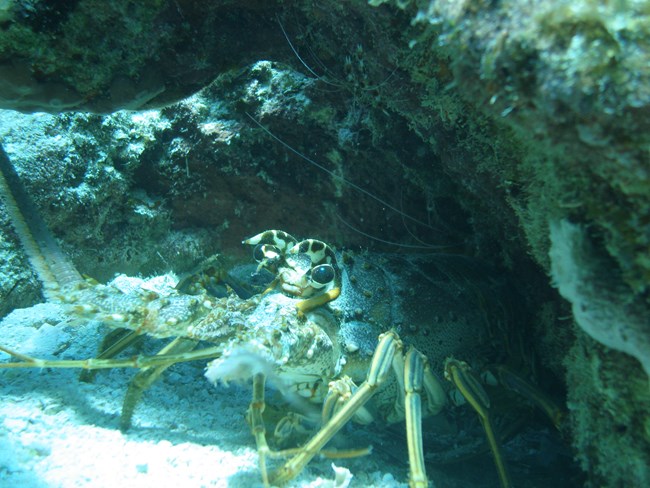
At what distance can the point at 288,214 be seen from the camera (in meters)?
4.20

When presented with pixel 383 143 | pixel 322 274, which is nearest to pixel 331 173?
pixel 383 143

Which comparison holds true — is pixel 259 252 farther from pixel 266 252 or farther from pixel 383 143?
pixel 383 143

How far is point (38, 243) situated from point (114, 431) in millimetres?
1307

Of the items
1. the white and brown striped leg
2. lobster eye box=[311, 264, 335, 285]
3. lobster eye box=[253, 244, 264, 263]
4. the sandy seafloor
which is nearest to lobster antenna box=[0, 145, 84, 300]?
the sandy seafloor

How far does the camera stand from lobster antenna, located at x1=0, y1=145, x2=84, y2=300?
254 centimetres

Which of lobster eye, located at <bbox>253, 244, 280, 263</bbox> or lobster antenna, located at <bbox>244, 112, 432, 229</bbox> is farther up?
lobster antenna, located at <bbox>244, 112, 432, 229</bbox>

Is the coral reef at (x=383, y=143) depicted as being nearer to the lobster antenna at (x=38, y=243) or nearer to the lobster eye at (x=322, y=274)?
the lobster antenna at (x=38, y=243)

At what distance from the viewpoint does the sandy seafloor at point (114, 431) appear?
6.88ft

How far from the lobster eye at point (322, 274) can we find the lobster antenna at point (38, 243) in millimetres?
1527

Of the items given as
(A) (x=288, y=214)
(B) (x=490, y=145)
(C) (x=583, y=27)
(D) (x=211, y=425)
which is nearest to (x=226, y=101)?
(A) (x=288, y=214)

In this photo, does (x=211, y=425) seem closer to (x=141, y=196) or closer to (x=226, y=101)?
(x=141, y=196)

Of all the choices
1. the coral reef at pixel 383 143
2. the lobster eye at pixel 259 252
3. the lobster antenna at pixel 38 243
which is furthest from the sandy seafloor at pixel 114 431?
the lobster eye at pixel 259 252

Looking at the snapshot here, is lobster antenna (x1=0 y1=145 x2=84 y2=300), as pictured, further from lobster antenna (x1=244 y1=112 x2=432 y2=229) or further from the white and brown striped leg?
lobster antenna (x1=244 y1=112 x2=432 y2=229)

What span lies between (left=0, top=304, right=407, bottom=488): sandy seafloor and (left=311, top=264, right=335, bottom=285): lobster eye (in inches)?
45.5
